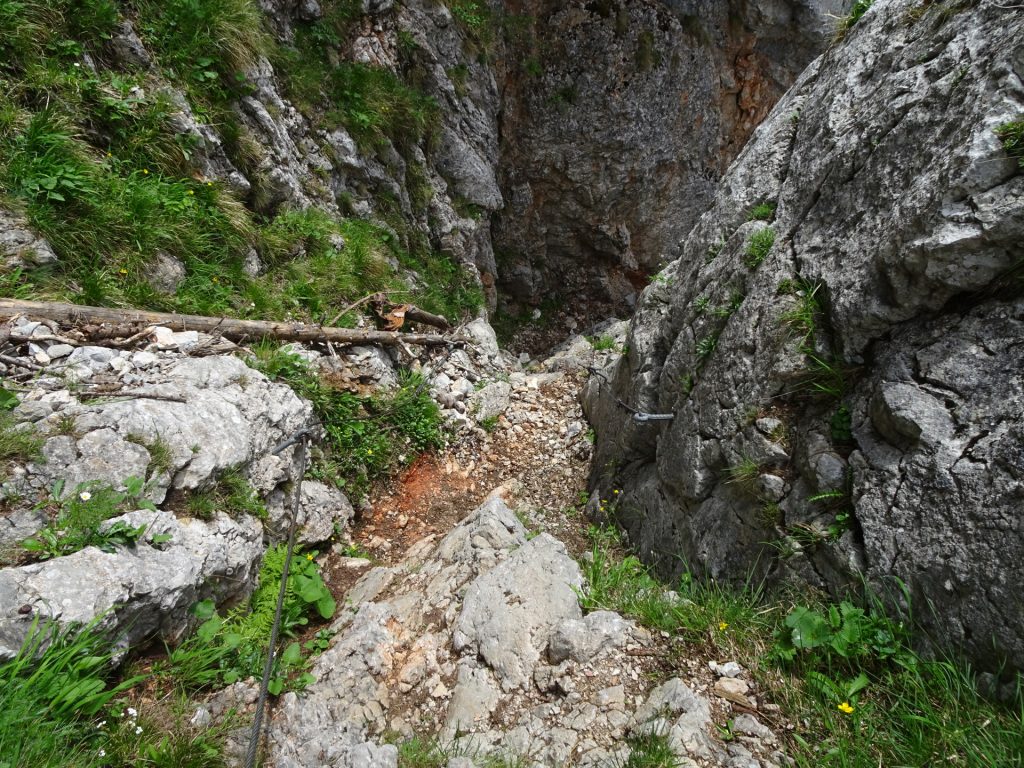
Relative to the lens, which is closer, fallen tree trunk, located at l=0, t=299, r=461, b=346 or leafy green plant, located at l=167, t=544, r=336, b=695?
leafy green plant, located at l=167, t=544, r=336, b=695

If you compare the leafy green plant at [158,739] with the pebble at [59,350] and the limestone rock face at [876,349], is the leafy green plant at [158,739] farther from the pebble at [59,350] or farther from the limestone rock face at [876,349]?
the limestone rock face at [876,349]

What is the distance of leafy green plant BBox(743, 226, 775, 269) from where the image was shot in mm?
3701

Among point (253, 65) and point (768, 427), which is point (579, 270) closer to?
point (253, 65)

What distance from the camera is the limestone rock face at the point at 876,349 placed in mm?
2287

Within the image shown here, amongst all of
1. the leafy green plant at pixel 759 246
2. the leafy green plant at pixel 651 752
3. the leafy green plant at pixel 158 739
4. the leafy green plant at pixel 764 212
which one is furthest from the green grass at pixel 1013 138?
the leafy green plant at pixel 158 739

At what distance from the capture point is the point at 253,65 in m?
6.86

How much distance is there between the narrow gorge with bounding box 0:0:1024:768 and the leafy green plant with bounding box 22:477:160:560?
0.06 ft

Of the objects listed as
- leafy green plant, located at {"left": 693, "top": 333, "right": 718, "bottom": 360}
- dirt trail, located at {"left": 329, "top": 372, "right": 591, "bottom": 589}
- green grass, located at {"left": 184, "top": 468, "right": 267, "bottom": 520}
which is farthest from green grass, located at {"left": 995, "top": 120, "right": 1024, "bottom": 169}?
green grass, located at {"left": 184, "top": 468, "right": 267, "bottom": 520}

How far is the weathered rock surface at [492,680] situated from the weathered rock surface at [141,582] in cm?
89

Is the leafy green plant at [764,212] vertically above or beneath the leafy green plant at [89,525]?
above

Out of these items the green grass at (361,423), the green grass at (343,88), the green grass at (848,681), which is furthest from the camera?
the green grass at (343,88)

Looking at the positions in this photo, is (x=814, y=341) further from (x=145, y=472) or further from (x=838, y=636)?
(x=145, y=472)

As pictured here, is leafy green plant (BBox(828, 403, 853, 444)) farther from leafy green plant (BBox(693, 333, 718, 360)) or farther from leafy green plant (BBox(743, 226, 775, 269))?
leafy green plant (BBox(743, 226, 775, 269))

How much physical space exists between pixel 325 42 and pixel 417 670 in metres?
9.68
